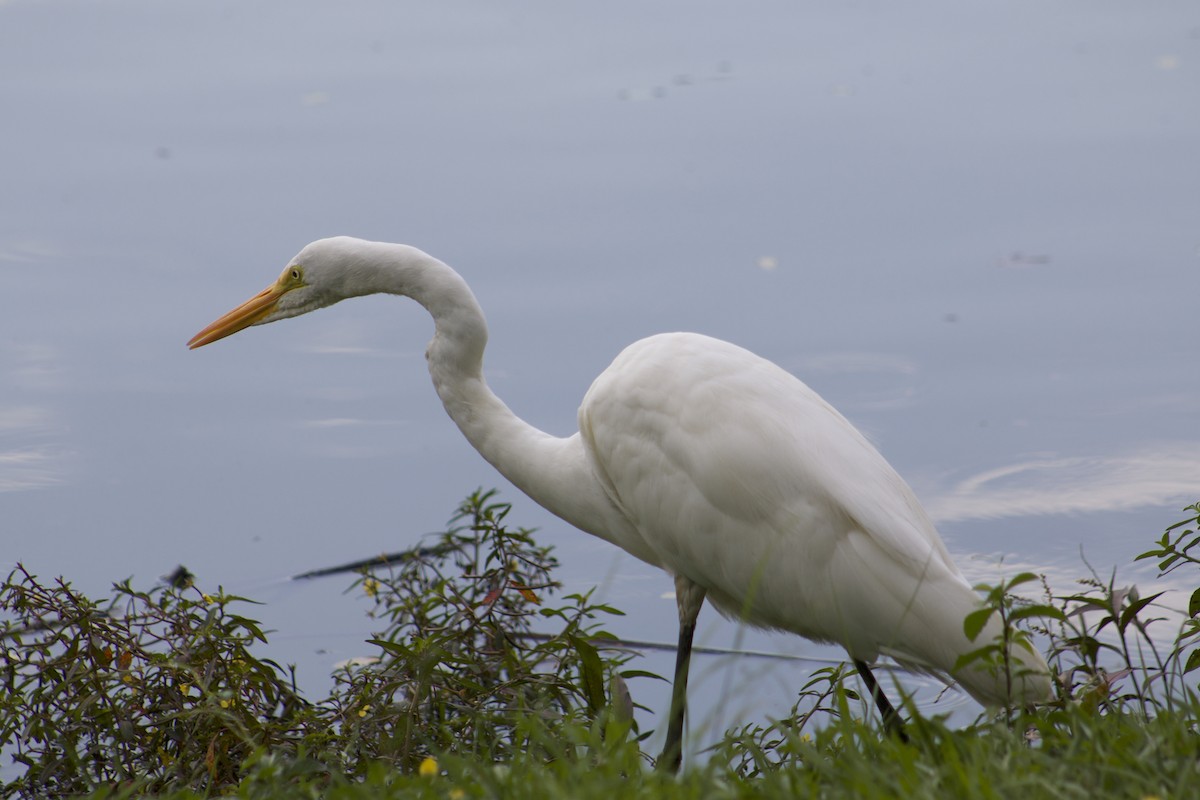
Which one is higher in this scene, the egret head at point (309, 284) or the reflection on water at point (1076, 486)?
the egret head at point (309, 284)

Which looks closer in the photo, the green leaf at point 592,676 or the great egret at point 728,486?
the green leaf at point 592,676

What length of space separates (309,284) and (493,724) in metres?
1.27

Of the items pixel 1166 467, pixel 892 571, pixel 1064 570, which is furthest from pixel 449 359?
pixel 1166 467

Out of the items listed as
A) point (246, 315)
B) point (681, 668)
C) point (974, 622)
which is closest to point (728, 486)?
point (681, 668)

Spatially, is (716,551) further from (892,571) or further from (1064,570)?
(1064,570)

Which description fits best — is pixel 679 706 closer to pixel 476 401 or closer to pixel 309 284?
pixel 476 401

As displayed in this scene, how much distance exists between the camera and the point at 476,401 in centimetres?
379

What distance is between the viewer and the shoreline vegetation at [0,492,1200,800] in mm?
2209

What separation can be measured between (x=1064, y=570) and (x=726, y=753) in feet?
8.58

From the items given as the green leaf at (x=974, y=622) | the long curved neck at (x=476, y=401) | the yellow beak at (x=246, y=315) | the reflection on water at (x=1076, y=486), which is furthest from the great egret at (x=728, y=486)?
the reflection on water at (x=1076, y=486)

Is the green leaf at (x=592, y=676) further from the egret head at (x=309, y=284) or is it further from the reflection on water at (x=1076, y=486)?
the reflection on water at (x=1076, y=486)

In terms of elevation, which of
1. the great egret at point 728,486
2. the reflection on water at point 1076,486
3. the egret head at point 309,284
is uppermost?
the egret head at point 309,284

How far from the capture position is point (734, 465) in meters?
3.33

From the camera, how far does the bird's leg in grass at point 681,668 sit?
3350 millimetres
